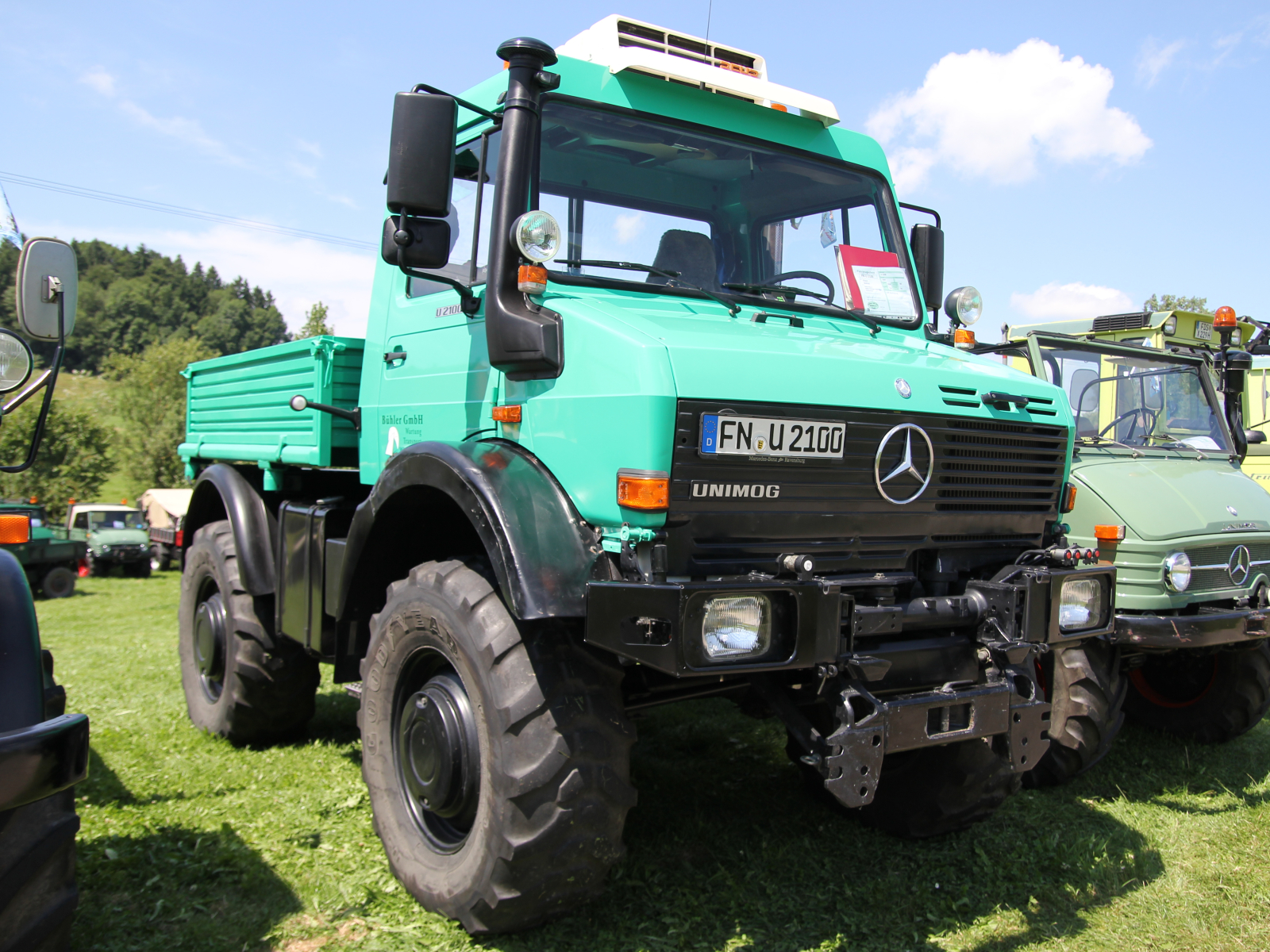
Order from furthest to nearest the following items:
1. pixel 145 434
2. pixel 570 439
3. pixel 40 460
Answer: pixel 145 434
pixel 40 460
pixel 570 439

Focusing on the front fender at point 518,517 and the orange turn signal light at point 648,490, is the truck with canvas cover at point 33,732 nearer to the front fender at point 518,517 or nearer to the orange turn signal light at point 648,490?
the front fender at point 518,517

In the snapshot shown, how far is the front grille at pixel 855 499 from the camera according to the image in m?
2.84

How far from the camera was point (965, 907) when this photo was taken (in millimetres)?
3602

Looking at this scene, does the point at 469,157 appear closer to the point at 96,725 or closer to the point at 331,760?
the point at 331,760

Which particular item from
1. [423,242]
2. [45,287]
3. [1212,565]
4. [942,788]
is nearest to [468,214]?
[423,242]

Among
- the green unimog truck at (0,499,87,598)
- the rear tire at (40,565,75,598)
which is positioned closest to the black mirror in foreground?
the green unimog truck at (0,499,87,598)

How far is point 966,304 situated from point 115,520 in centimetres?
2376

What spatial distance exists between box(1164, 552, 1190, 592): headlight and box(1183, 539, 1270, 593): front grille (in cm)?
7

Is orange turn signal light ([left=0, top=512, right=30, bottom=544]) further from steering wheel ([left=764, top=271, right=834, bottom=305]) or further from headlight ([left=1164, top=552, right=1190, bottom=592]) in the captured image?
headlight ([left=1164, top=552, right=1190, bottom=592])

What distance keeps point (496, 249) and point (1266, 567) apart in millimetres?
4718

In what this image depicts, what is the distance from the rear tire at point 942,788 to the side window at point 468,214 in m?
2.57

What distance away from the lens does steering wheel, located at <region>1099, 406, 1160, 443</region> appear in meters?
6.14

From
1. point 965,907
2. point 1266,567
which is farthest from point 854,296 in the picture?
point 1266,567

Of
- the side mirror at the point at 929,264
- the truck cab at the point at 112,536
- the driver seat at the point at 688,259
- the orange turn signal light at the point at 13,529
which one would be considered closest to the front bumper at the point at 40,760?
the orange turn signal light at the point at 13,529
